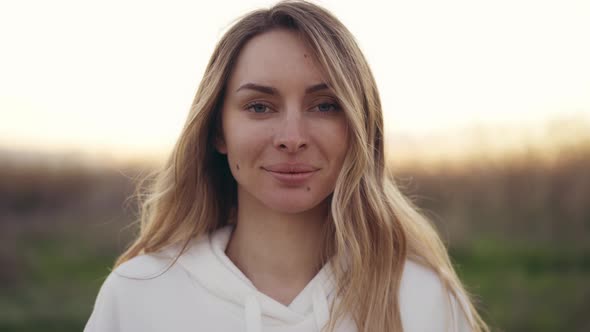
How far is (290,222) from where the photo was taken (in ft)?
9.47

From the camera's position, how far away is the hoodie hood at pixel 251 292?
2732 mm

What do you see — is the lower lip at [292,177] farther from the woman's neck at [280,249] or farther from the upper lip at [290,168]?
the woman's neck at [280,249]

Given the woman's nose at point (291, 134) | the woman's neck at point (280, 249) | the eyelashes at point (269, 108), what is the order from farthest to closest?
1. the woman's neck at point (280, 249)
2. the eyelashes at point (269, 108)
3. the woman's nose at point (291, 134)

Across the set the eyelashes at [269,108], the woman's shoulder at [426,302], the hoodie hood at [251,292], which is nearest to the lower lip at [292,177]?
the eyelashes at [269,108]

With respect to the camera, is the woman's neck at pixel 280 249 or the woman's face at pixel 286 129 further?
the woman's neck at pixel 280 249

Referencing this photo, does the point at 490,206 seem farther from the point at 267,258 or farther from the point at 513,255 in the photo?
the point at 267,258

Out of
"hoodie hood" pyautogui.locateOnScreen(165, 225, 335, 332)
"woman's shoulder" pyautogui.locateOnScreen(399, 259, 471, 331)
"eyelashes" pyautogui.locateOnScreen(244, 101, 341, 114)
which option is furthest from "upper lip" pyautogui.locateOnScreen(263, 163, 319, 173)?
"woman's shoulder" pyautogui.locateOnScreen(399, 259, 471, 331)

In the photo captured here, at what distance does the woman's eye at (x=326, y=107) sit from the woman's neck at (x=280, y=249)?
423 mm

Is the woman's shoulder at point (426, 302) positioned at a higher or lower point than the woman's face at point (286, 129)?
lower

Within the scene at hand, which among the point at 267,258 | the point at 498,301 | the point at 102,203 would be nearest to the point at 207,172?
the point at 267,258

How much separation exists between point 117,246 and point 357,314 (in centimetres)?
864

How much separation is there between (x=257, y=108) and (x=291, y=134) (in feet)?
0.69

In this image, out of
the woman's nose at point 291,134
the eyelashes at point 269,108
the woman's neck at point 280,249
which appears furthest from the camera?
the woman's neck at point 280,249

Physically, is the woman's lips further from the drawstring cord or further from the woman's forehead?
the drawstring cord
